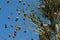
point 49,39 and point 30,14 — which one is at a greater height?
point 30,14

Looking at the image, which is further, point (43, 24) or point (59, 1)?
point (59, 1)

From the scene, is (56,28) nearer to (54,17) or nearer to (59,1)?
(54,17)

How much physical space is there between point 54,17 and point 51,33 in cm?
34

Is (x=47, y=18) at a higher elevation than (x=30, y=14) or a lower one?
lower

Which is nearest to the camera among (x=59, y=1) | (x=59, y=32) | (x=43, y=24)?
(x=43, y=24)

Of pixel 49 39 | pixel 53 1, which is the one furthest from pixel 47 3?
pixel 49 39

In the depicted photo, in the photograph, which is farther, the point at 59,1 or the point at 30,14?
the point at 59,1

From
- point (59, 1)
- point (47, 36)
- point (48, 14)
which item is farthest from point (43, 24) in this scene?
point (59, 1)

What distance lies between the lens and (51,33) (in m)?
4.19

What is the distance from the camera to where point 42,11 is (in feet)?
15.0

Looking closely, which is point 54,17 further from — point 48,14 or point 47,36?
point 47,36

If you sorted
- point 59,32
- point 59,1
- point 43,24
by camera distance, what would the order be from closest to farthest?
point 43,24
point 59,32
point 59,1

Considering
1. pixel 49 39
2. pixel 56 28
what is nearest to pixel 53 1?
pixel 56 28

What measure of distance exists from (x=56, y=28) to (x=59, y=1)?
0.56 m
